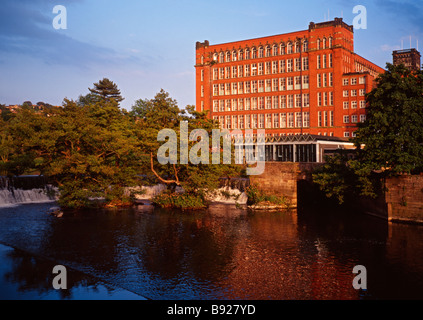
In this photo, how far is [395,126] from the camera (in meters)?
31.1

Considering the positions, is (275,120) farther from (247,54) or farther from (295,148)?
(295,148)

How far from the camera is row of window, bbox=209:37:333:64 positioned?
8488 centimetres

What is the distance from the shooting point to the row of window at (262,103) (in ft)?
291

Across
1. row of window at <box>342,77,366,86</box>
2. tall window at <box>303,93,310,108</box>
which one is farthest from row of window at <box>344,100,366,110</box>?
tall window at <box>303,93,310,108</box>

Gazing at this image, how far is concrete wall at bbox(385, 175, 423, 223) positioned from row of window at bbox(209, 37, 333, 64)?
2354 inches

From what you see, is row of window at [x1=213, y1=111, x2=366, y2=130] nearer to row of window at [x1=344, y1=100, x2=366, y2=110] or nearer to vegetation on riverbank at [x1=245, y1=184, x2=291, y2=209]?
row of window at [x1=344, y1=100, x2=366, y2=110]

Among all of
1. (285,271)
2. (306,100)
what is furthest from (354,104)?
(285,271)

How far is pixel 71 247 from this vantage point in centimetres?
2427

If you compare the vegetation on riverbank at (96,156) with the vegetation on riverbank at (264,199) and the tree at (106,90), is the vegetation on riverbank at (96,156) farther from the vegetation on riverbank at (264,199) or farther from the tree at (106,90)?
the tree at (106,90)

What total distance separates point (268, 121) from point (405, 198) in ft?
206

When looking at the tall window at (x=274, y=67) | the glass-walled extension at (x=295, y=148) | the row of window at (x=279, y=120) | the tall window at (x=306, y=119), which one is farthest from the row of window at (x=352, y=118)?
the tall window at (x=274, y=67)

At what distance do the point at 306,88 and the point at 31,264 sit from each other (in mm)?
77642

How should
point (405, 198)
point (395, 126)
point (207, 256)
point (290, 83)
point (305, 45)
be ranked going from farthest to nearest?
1. point (290, 83)
2. point (305, 45)
3. point (405, 198)
4. point (395, 126)
5. point (207, 256)

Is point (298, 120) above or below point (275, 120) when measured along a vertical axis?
below
